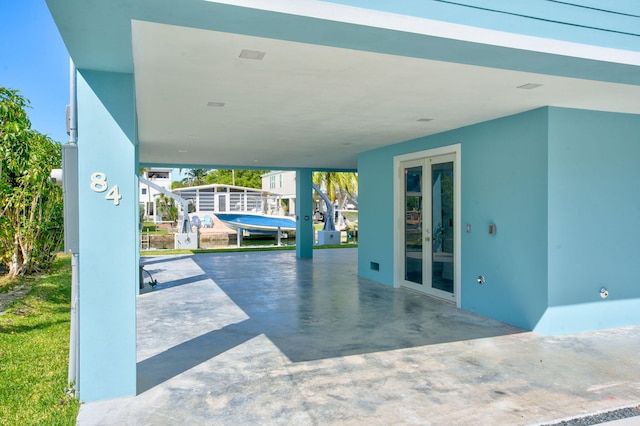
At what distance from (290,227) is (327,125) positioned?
698 inches

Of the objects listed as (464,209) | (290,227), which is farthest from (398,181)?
(290,227)

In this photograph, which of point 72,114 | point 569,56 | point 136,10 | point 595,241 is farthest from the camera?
point 595,241

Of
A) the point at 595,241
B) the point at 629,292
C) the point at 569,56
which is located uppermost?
the point at 569,56

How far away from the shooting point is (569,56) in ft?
10.1

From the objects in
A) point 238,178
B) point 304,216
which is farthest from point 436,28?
point 238,178

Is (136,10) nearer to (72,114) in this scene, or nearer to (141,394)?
(72,114)

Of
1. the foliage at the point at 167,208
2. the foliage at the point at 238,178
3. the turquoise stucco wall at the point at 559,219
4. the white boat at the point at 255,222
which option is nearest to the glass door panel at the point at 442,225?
the turquoise stucco wall at the point at 559,219

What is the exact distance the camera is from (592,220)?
5.37 m

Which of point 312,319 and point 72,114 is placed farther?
point 312,319

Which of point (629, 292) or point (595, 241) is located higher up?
point (595, 241)

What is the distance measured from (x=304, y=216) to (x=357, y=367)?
9149mm

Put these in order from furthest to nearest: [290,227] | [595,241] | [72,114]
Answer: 1. [290,227]
2. [595,241]
3. [72,114]

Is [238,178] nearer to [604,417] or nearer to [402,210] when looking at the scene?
[402,210]

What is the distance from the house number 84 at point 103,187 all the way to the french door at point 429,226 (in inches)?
190
